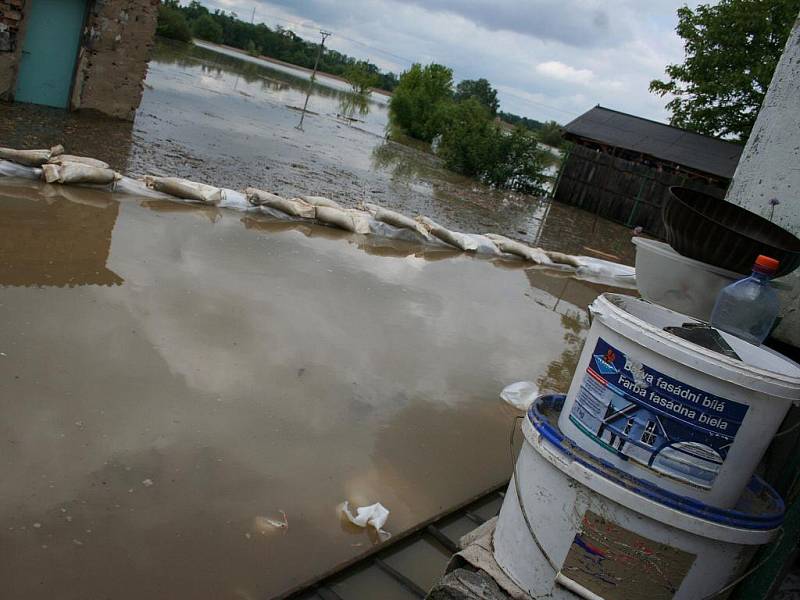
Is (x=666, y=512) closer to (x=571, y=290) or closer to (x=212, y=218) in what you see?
(x=212, y=218)

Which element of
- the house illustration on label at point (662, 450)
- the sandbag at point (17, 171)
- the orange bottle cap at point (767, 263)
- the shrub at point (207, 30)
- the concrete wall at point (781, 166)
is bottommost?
the sandbag at point (17, 171)

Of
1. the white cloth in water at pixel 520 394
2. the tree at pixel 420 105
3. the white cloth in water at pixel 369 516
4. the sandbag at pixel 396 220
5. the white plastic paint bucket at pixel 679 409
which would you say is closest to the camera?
the white plastic paint bucket at pixel 679 409

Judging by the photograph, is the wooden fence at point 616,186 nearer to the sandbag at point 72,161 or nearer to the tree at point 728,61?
the tree at point 728,61

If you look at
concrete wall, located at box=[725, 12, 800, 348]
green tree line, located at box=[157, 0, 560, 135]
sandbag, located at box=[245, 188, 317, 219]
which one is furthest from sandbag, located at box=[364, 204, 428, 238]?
green tree line, located at box=[157, 0, 560, 135]

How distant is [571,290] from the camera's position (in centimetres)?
873

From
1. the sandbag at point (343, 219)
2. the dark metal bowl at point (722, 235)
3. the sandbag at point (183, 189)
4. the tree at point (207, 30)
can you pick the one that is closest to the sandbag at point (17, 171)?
the sandbag at point (183, 189)

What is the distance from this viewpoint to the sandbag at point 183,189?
7.16 m

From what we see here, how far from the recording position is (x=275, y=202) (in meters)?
7.63

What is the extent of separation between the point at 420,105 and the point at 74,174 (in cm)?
2614

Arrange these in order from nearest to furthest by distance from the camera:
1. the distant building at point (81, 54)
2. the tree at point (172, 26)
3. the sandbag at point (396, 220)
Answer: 1. the sandbag at point (396, 220)
2. the distant building at point (81, 54)
3. the tree at point (172, 26)

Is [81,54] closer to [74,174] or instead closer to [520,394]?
[74,174]

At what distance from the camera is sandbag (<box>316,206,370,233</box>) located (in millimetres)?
7879

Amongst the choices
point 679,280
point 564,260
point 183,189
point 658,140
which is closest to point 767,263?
point 679,280

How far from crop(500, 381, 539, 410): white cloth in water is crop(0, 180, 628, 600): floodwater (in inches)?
5.0
